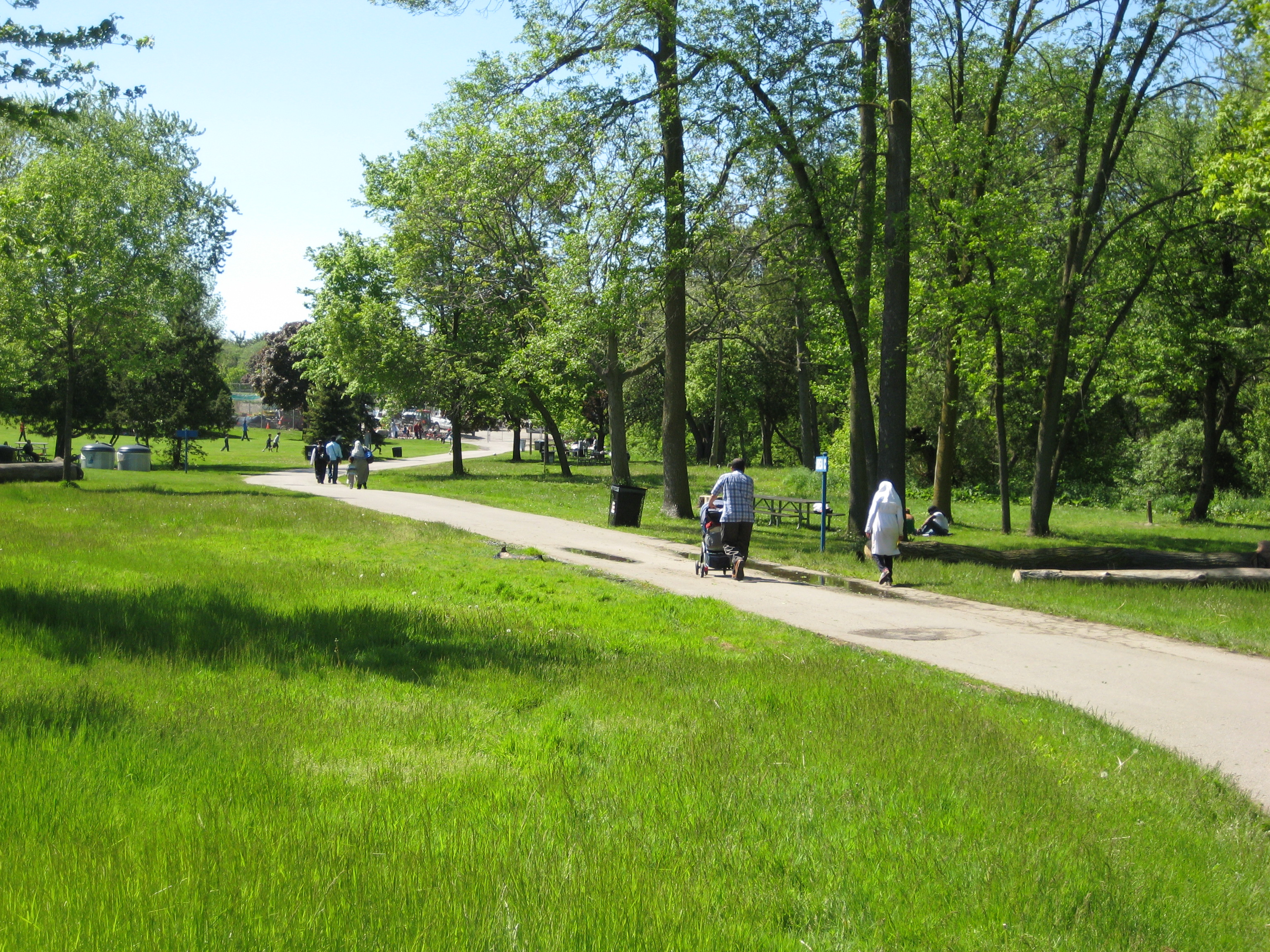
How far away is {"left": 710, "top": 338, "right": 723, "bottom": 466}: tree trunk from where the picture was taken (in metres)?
46.0

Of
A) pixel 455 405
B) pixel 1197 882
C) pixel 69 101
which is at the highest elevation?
pixel 69 101

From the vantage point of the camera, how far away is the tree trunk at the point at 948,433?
85.7ft

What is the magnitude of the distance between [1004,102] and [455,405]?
2499cm

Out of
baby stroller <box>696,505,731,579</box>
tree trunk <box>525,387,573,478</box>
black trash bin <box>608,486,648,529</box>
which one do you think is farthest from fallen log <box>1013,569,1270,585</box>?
tree trunk <box>525,387,573,478</box>

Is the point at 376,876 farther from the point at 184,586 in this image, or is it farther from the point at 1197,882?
the point at 184,586

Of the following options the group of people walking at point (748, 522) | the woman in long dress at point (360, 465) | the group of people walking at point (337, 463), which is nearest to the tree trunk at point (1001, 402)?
the group of people walking at point (748, 522)

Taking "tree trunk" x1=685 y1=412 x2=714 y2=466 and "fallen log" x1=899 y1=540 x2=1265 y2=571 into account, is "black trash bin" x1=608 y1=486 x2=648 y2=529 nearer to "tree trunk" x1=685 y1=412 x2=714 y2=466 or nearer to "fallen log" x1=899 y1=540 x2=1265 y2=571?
"fallen log" x1=899 y1=540 x2=1265 y2=571

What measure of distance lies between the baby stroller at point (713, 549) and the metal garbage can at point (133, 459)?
35.5 m

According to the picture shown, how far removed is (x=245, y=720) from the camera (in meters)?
6.02

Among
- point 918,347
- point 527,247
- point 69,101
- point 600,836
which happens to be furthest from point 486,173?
point 600,836

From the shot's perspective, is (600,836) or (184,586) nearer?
(600,836)

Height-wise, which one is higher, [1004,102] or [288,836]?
[1004,102]

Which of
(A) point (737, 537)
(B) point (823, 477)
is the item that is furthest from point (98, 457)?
(A) point (737, 537)

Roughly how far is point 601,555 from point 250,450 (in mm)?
60618
